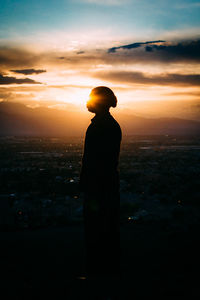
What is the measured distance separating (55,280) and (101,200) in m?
1.45

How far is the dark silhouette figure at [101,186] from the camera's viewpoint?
12.5 ft

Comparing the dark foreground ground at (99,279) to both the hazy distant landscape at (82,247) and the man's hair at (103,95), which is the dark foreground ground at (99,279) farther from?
the man's hair at (103,95)

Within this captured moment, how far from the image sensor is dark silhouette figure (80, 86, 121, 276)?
3803 mm

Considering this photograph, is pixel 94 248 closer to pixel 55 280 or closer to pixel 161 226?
pixel 55 280

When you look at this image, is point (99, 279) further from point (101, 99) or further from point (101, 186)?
point (101, 99)

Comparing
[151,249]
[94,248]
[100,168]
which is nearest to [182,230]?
[151,249]

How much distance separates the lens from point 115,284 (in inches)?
145

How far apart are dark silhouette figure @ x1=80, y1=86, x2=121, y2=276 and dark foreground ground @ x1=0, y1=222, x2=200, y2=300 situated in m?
0.33

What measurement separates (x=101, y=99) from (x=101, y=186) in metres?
1.30

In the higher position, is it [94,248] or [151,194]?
[94,248]

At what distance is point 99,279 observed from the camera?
3793 millimetres

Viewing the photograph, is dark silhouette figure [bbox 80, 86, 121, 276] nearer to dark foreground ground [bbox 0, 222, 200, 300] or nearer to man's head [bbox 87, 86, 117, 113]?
man's head [bbox 87, 86, 117, 113]

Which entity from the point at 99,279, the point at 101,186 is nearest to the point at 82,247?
the point at 99,279

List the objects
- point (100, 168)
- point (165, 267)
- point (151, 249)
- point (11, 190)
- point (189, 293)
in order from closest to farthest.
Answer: point (189, 293) < point (100, 168) < point (165, 267) < point (151, 249) < point (11, 190)
